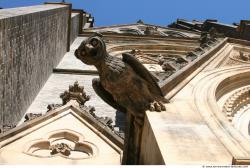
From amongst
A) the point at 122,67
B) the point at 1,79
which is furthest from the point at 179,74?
the point at 1,79

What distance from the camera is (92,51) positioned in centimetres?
536

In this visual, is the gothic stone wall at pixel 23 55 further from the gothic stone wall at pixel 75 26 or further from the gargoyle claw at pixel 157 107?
the gothic stone wall at pixel 75 26

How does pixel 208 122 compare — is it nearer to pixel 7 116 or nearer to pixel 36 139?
pixel 36 139

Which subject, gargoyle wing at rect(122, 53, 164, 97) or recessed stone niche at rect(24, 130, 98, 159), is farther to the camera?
recessed stone niche at rect(24, 130, 98, 159)

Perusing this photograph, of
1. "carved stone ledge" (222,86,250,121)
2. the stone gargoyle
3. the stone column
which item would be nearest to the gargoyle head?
the stone gargoyle

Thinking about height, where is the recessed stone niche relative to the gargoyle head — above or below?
below

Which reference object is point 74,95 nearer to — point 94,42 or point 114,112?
point 114,112

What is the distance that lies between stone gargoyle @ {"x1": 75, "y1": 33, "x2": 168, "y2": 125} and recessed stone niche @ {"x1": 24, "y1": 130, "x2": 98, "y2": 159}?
122cm

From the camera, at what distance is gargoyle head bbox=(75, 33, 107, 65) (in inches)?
211

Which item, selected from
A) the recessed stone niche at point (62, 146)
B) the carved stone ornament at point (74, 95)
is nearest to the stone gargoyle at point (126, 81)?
the recessed stone niche at point (62, 146)

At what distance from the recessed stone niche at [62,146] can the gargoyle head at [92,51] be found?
1.53m

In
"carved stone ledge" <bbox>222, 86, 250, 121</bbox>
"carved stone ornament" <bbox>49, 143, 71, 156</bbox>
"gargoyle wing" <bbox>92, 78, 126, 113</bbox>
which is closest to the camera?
"gargoyle wing" <bbox>92, 78, 126, 113</bbox>

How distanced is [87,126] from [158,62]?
34.9 ft

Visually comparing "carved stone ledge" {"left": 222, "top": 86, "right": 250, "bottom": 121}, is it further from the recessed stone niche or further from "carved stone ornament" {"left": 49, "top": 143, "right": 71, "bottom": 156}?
"carved stone ornament" {"left": 49, "top": 143, "right": 71, "bottom": 156}
